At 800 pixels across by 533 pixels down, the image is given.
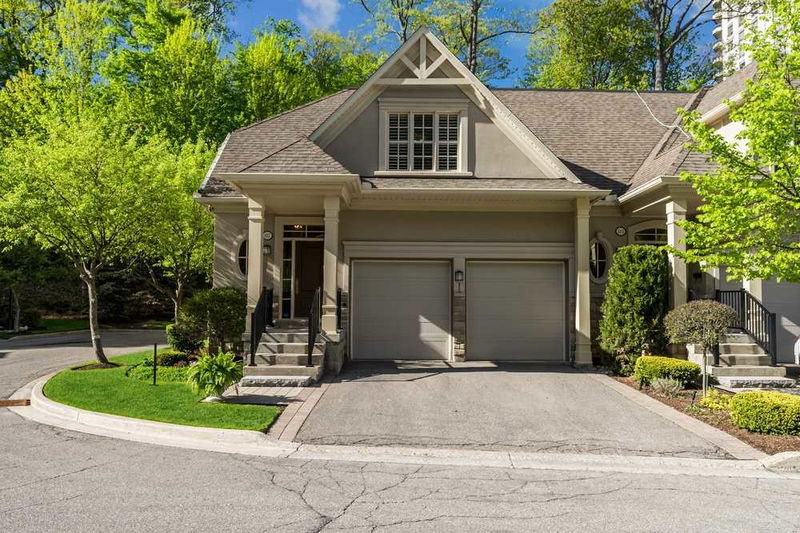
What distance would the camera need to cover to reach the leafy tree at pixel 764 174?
8.07 metres

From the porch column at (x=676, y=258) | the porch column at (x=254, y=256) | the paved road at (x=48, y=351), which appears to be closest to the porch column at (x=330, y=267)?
the porch column at (x=254, y=256)

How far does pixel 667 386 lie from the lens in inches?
393

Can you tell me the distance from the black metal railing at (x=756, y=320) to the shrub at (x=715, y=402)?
9.83 ft

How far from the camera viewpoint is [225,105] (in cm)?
2928

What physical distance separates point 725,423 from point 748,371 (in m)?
3.55

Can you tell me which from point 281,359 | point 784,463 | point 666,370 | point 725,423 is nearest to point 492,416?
point 725,423

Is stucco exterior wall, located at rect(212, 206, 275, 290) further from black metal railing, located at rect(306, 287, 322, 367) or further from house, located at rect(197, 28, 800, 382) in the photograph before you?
black metal railing, located at rect(306, 287, 322, 367)

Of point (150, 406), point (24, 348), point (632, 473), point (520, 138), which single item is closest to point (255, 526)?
point (632, 473)

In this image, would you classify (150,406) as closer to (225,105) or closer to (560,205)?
(560,205)

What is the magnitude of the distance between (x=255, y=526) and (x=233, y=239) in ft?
34.1

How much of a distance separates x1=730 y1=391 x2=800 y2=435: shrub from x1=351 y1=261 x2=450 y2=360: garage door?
6.86 m

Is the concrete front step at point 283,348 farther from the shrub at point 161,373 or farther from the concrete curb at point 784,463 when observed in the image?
the concrete curb at point 784,463

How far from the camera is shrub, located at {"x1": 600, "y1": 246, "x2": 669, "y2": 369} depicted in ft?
38.1

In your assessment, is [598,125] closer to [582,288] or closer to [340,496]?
[582,288]
